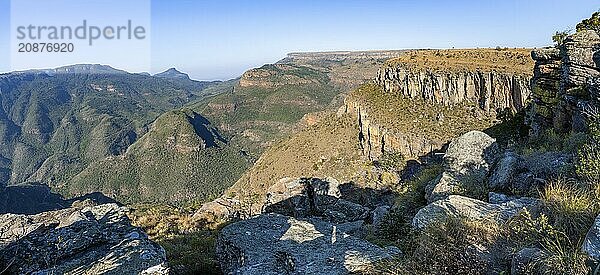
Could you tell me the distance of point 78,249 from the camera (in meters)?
6.84

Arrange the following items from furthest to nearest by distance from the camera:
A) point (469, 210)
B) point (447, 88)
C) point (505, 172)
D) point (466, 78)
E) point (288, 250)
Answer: point (447, 88) → point (466, 78) → point (505, 172) → point (288, 250) → point (469, 210)

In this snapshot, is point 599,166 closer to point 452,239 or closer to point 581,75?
point 452,239

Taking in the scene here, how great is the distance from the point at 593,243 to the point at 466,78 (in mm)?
40052

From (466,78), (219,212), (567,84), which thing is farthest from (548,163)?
(466,78)

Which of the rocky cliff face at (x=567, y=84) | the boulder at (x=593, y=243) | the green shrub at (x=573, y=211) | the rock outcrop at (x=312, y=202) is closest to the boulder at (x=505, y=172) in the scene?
the rocky cliff face at (x=567, y=84)

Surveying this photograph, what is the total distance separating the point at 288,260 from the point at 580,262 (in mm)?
4553

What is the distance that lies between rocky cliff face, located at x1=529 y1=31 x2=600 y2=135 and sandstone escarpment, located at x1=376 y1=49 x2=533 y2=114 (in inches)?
649

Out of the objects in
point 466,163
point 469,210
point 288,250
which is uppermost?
point 469,210

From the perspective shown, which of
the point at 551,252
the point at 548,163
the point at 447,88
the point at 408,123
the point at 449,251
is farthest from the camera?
the point at 408,123

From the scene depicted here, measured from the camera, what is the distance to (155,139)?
17875cm

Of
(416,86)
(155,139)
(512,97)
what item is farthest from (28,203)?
(512,97)

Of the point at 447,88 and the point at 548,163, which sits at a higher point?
the point at 447,88

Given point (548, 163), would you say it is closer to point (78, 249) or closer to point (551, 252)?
point (551, 252)

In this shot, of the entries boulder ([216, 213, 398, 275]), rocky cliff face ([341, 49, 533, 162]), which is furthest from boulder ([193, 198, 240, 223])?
rocky cliff face ([341, 49, 533, 162])
